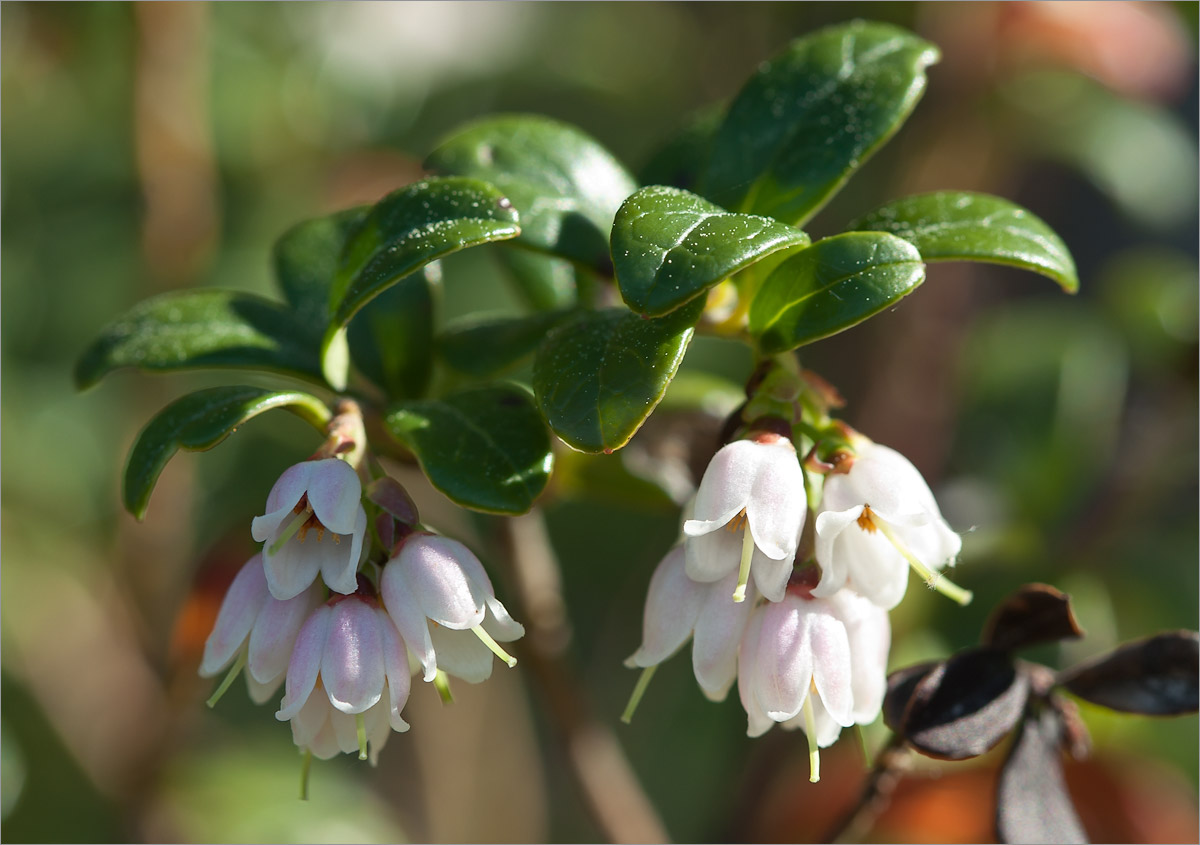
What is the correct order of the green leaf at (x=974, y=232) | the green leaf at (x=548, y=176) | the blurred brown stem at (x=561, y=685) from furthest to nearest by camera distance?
the blurred brown stem at (x=561, y=685) → the green leaf at (x=548, y=176) → the green leaf at (x=974, y=232)

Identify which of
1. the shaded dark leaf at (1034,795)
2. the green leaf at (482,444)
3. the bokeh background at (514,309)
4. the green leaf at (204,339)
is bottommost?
the bokeh background at (514,309)

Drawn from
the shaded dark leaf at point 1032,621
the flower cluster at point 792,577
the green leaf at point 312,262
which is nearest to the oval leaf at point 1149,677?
the shaded dark leaf at point 1032,621

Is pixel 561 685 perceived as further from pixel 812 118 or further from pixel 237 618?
pixel 812 118

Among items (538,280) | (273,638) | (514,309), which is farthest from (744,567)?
(514,309)

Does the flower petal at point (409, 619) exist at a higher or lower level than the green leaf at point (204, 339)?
lower

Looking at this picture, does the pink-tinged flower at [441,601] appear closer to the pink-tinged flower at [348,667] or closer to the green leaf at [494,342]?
the pink-tinged flower at [348,667]

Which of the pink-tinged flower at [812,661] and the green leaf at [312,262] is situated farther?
the green leaf at [312,262]

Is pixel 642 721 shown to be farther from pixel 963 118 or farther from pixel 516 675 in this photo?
pixel 963 118
